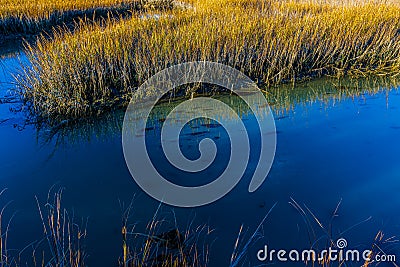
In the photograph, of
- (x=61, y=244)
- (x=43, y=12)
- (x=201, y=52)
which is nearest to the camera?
(x=61, y=244)

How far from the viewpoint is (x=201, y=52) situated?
13.3 feet

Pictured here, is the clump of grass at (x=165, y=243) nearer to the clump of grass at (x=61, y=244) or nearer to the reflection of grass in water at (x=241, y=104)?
the clump of grass at (x=61, y=244)

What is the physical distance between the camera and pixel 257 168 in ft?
8.79

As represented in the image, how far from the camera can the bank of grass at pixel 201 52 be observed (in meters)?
3.57

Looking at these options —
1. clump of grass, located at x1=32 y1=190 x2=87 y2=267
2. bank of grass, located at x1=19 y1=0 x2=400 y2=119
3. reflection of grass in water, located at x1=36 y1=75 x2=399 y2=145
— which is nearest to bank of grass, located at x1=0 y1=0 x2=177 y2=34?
bank of grass, located at x1=19 y1=0 x2=400 y2=119

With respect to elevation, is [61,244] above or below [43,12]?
below

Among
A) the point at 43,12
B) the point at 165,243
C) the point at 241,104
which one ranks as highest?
the point at 43,12

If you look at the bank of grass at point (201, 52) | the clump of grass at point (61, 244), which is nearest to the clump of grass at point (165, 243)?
the clump of grass at point (61, 244)

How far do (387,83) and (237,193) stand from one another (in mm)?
3103

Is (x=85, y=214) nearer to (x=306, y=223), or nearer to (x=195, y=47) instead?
(x=306, y=223)

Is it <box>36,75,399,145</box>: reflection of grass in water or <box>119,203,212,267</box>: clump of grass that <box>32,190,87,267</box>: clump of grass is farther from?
<box>36,75,399,145</box>: reflection of grass in water

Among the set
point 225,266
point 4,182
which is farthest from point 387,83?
point 4,182

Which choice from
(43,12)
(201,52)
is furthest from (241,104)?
(43,12)

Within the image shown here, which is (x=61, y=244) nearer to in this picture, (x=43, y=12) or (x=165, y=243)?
(x=165, y=243)
